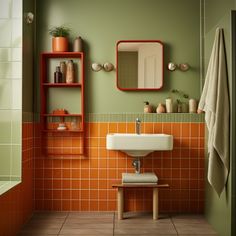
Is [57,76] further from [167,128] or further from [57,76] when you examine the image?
[167,128]

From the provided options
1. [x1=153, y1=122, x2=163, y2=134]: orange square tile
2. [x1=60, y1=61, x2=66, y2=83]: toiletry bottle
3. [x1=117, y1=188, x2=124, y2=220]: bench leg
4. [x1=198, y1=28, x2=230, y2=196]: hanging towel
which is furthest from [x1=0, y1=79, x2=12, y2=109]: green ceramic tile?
[x1=198, y1=28, x2=230, y2=196]: hanging towel

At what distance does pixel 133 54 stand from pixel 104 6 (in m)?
0.63

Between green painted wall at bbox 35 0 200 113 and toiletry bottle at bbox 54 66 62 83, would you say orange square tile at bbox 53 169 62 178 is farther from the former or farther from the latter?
toiletry bottle at bbox 54 66 62 83

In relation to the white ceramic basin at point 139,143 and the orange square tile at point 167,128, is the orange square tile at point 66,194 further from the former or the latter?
the orange square tile at point 167,128

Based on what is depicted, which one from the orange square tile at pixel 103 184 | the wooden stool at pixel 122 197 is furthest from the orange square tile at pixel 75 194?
the wooden stool at pixel 122 197

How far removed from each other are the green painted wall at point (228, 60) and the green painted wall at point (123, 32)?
25 cm

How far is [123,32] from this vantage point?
4066mm

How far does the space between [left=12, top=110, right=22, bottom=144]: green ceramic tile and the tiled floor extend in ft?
2.74

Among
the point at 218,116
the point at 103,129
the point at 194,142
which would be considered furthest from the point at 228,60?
the point at 103,129

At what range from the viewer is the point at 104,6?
160 inches

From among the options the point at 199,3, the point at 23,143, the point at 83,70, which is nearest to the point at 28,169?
the point at 23,143

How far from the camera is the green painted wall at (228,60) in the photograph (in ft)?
9.83

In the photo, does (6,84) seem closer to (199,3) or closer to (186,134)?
(186,134)

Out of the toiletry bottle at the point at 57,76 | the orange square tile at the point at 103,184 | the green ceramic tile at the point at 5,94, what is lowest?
the orange square tile at the point at 103,184
